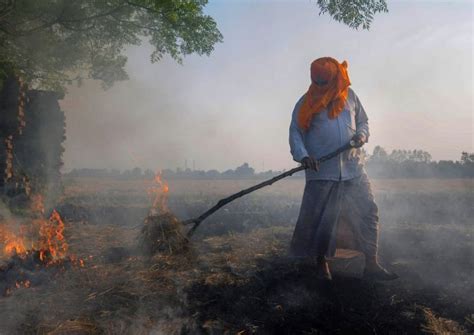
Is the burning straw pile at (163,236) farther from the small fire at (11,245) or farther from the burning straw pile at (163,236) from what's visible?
the small fire at (11,245)

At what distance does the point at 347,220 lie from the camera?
4.80 m

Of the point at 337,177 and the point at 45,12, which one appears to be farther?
the point at 45,12

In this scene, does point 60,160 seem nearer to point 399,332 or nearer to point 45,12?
point 45,12

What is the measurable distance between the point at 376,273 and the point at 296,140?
1.94m

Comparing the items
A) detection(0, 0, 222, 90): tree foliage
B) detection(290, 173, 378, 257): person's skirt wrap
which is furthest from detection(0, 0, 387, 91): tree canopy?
detection(290, 173, 378, 257): person's skirt wrap

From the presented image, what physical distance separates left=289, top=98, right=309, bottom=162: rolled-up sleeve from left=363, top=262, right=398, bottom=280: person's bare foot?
1.62 metres

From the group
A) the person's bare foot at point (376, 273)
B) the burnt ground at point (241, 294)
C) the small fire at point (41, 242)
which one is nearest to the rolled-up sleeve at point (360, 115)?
the person's bare foot at point (376, 273)

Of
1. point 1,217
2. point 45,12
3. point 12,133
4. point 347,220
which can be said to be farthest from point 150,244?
point 12,133

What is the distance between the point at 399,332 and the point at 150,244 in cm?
362

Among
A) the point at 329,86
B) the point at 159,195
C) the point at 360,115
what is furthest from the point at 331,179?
the point at 159,195

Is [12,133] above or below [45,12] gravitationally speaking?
below

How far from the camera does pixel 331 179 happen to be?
4.73 meters

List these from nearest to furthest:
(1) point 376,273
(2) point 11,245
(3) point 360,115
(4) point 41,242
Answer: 1. (1) point 376,273
2. (3) point 360,115
3. (4) point 41,242
4. (2) point 11,245

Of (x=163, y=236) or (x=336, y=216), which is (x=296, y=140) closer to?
(x=336, y=216)
